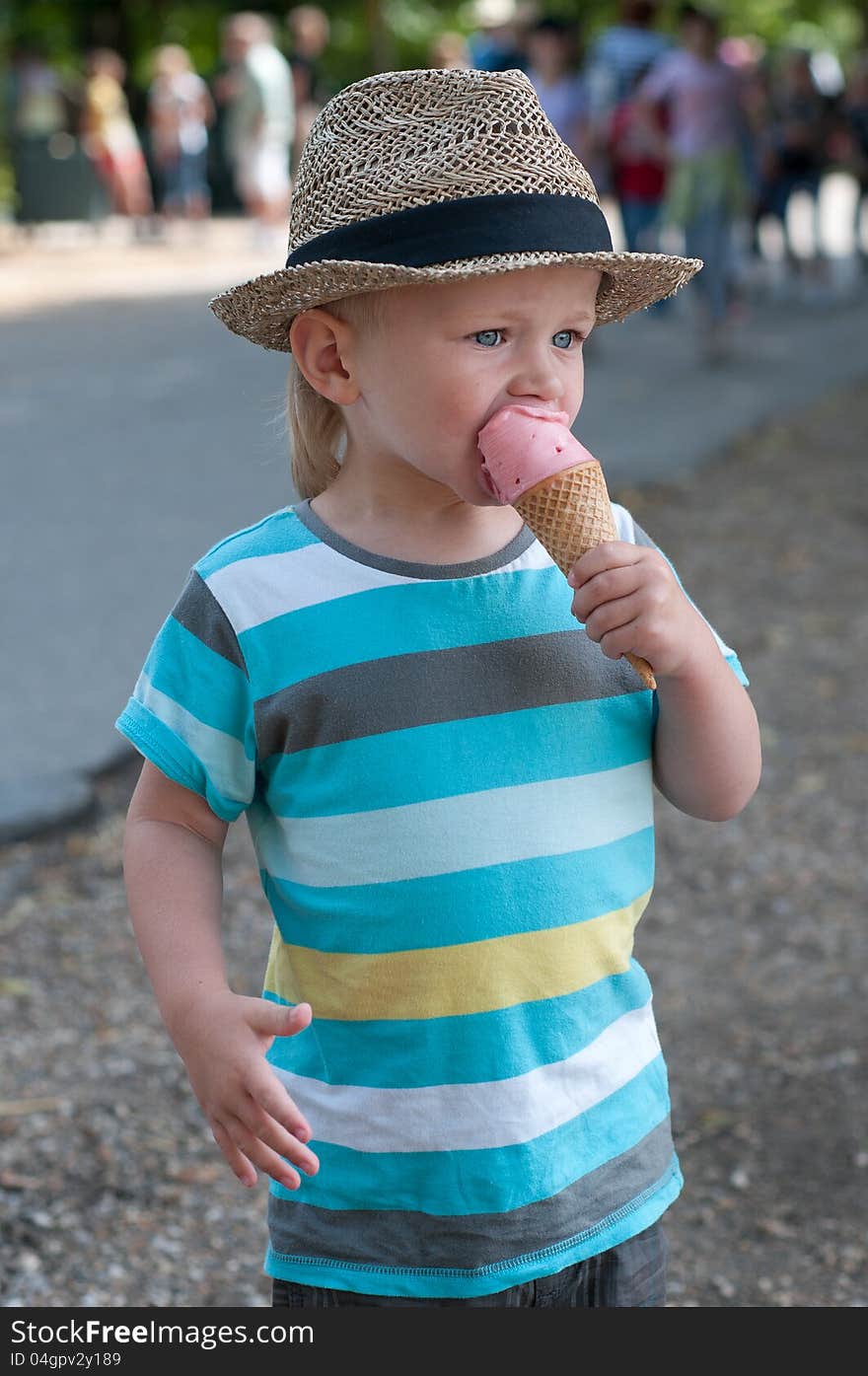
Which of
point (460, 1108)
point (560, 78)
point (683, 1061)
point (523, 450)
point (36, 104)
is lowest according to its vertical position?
point (36, 104)

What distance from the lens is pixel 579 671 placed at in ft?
6.31

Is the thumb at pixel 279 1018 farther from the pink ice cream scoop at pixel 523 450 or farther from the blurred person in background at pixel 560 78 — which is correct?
the blurred person in background at pixel 560 78

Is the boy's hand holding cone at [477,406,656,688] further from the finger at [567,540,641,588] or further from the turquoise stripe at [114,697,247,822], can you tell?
the turquoise stripe at [114,697,247,822]

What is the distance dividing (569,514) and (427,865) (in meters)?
0.42

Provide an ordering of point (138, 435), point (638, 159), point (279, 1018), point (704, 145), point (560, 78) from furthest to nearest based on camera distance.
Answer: point (638, 159), point (560, 78), point (704, 145), point (138, 435), point (279, 1018)

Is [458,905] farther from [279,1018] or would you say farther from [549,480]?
[549,480]

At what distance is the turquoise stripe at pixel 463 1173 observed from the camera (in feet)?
6.14

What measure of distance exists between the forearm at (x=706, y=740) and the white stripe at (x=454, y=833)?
8 centimetres

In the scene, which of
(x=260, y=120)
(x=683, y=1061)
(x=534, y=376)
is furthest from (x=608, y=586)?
(x=260, y=120)

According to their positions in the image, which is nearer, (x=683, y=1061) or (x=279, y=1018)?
(x=279, y=1018)

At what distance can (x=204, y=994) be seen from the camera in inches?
71.2

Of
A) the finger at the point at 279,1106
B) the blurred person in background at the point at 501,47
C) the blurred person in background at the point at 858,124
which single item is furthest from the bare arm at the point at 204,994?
the blurred person in background at the point at 858,124

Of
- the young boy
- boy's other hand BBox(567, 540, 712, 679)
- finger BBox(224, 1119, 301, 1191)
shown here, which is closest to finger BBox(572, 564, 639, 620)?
boy's other hand BBox(567, 540, 712, 679)

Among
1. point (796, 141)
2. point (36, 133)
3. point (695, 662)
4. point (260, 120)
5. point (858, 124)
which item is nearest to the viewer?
point (695, 662)
